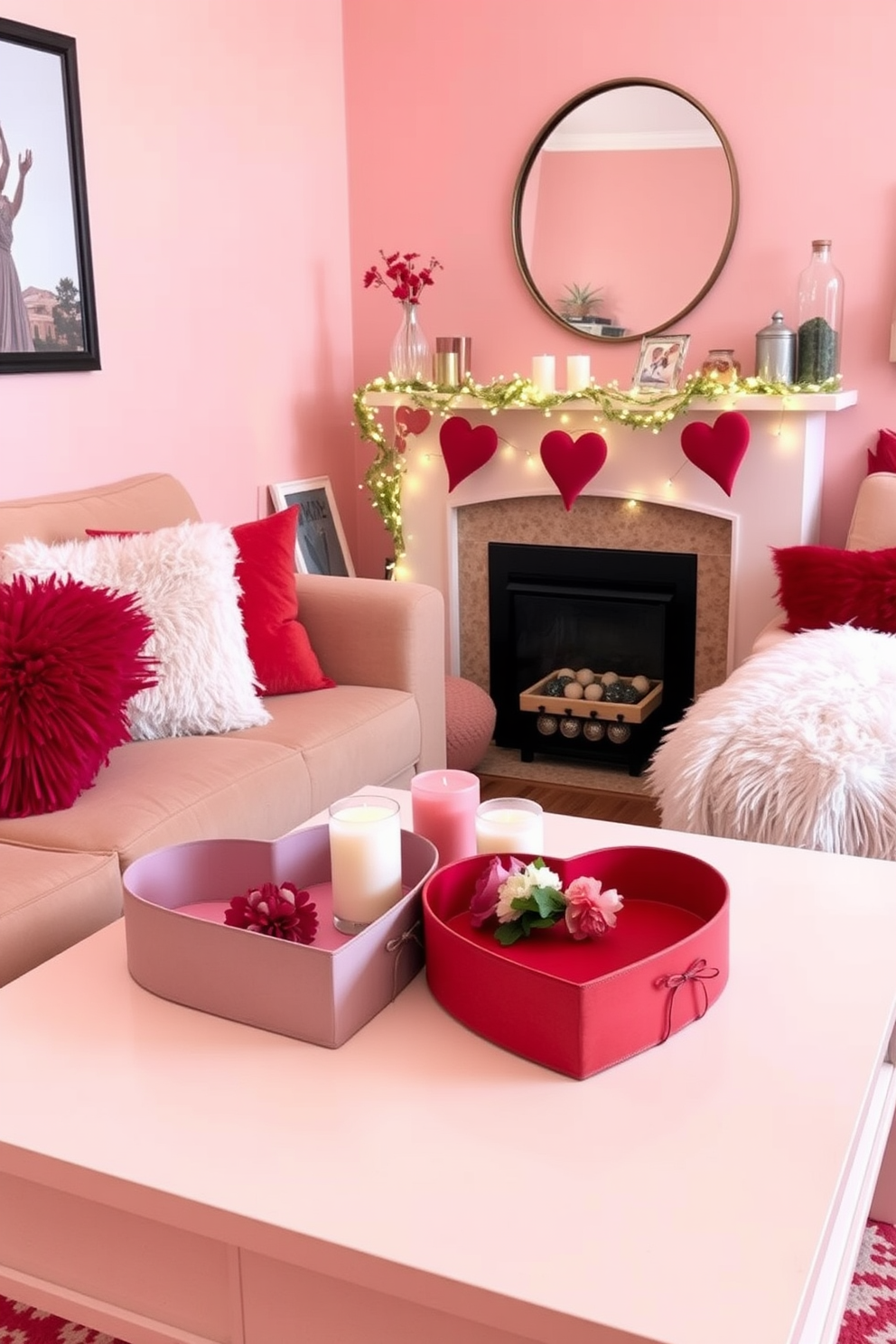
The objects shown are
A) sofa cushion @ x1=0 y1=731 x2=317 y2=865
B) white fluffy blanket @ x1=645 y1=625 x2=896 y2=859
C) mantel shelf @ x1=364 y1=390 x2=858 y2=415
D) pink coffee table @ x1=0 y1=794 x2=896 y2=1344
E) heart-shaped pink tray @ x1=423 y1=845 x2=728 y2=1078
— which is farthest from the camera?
mantel shelf @ x1=364 y1=390 x2=858 y2=415

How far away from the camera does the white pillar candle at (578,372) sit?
3551 millimetres

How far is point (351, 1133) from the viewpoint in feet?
3.97

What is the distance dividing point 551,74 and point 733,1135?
331 cm

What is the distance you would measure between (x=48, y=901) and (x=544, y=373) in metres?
2.30

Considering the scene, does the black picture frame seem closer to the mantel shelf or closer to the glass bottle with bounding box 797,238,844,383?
the mantel shelf

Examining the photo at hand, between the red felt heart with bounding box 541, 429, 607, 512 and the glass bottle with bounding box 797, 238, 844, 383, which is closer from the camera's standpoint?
the glass bottle with bounding box 797, 238, 844, 383

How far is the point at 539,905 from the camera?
1444 mm

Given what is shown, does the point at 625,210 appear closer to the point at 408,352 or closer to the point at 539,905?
the point at 408,352

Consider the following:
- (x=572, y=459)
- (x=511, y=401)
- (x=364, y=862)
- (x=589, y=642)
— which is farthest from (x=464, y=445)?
(x=364, y=862)

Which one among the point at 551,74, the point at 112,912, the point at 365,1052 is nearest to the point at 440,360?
the point at 551,74

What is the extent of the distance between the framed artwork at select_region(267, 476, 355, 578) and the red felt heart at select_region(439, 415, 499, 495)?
0.49 meters

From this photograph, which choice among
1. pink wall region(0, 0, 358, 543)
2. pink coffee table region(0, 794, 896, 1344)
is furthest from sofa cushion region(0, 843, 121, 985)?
pink wall region(0, 0, 358, 543)

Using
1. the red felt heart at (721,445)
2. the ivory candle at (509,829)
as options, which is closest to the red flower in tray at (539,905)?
the ivory candle at (509,829)

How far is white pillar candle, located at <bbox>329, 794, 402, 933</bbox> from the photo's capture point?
59.4 inches
